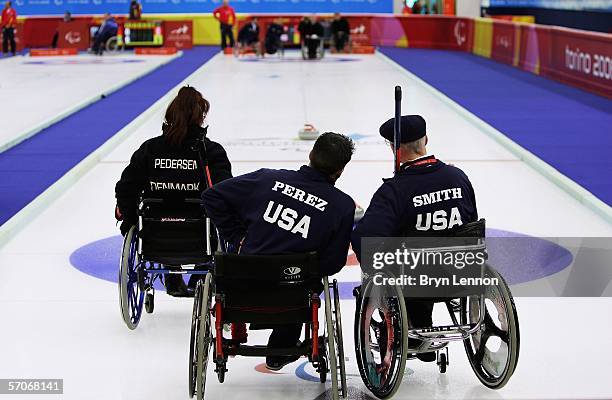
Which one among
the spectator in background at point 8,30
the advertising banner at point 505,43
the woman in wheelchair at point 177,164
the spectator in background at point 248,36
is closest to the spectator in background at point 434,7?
the spectator in background at point 248,36

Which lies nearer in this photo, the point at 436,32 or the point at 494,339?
the point at 494,339

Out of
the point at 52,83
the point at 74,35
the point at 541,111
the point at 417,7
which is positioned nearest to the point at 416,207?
the point at 541,111

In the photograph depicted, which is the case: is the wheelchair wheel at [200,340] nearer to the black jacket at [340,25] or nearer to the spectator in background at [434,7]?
the black jacket at [340,25]

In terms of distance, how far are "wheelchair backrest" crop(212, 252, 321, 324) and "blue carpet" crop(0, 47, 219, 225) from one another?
5.00 meters

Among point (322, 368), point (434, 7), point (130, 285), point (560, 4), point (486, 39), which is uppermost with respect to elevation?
point (560, 4)

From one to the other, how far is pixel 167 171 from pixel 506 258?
10.4 feet

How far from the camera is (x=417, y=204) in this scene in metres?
5.21

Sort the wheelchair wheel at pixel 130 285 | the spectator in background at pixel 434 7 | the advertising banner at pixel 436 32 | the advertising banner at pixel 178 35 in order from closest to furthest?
the wheelchair wheel at pixel 130 285
the advertising banner at pixel 436 32
the advertising banner at pixel 178 35
the spectator in background at pixel 434 7

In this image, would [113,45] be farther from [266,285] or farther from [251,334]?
[266,285]

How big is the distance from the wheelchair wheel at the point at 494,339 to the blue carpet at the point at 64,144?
17.5ft

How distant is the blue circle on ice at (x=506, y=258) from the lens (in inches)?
311

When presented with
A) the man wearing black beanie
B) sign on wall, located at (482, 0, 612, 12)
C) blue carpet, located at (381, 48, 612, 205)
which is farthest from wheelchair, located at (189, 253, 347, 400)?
sign on wall, located at (482, 0, 612, 12)

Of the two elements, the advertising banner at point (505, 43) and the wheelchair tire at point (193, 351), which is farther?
the advertising banner at point (505, 43)

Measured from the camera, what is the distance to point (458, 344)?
6.29 metres
